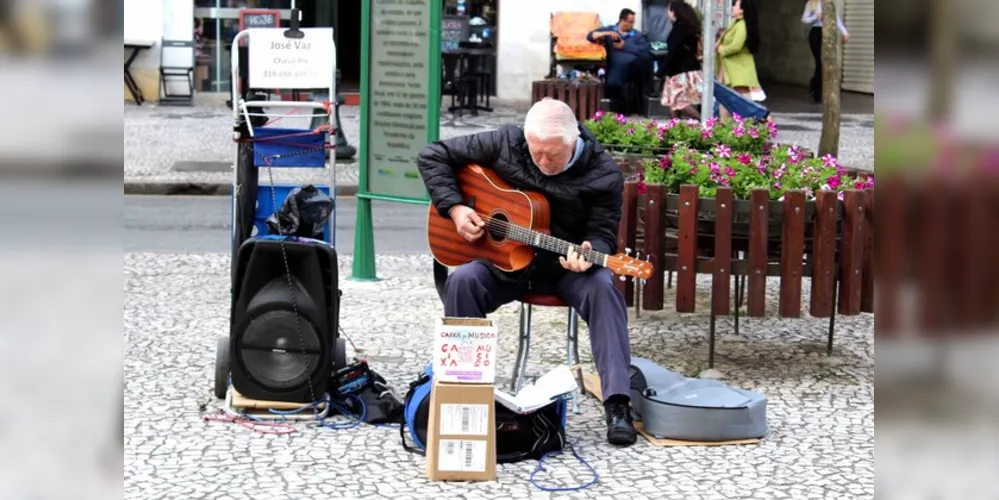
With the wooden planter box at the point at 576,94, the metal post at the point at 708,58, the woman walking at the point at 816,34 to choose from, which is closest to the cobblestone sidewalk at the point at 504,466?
the metal post at the point at 708,58

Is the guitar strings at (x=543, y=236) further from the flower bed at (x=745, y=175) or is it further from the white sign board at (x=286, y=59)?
the white sign board at (x=286, y=59)

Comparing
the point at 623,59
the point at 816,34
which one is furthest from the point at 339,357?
the point at 816,34

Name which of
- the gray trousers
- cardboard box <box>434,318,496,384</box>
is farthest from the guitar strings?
cardboard box <box>434,318,496,384</box>

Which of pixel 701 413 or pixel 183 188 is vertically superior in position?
pixel 183 188

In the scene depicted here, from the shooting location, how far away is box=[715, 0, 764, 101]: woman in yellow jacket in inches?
601

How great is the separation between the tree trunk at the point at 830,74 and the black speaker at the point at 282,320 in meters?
8.99

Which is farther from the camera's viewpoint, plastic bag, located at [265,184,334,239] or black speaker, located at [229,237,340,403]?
plastic bag, located at [265,184,334,239]

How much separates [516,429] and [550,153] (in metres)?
1.17

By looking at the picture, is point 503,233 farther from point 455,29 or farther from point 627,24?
point 627,24

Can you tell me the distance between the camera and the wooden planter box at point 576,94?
17.3m

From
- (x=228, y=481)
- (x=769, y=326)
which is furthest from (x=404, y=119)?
(x=228, y=481)

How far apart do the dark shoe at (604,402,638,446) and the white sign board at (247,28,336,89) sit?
220 centimetres

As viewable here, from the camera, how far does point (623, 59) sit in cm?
1931

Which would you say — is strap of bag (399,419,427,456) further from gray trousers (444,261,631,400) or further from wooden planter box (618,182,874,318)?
wooden planter box (618,182,874,318)
